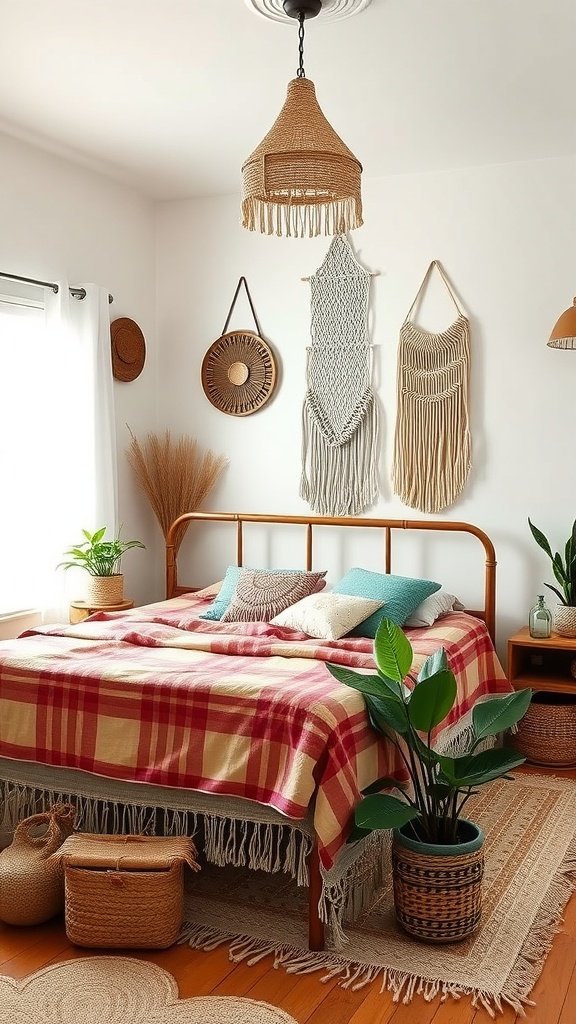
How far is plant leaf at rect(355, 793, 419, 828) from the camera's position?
2469mm

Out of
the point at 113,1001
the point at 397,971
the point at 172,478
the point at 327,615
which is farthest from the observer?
the point at 172,478

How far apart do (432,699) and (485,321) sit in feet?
7.76

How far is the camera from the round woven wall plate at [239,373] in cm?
489

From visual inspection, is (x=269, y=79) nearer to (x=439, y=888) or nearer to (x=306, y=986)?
(x=439, y=888)

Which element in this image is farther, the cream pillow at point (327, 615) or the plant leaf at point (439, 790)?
the cream pillow at point (327, 615)

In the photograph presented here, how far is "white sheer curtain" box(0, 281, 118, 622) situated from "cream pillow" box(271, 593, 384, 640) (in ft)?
3.57

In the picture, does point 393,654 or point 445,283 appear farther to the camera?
point 445,283

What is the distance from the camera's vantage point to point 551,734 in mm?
3992

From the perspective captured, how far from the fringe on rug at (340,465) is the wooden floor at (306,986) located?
2.41 metres

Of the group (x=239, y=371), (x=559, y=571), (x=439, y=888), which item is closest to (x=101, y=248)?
(x=239, y=371)

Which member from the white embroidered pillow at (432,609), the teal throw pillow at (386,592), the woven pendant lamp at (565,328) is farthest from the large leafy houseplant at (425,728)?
the woven pendant lamp at (565,328)

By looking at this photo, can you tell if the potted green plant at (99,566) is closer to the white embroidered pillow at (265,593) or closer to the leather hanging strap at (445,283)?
the white embroidered pillow at (265,593)

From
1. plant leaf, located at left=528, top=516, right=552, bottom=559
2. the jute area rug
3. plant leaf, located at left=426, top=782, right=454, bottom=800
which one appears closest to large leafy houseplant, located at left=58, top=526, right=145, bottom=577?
the jute area rug

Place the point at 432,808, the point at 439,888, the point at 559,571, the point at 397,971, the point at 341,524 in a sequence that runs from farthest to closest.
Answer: the point at 341,524 → the point at 559,571 → the point at 432,808 → the point at 439,888 → the point at 397,971
